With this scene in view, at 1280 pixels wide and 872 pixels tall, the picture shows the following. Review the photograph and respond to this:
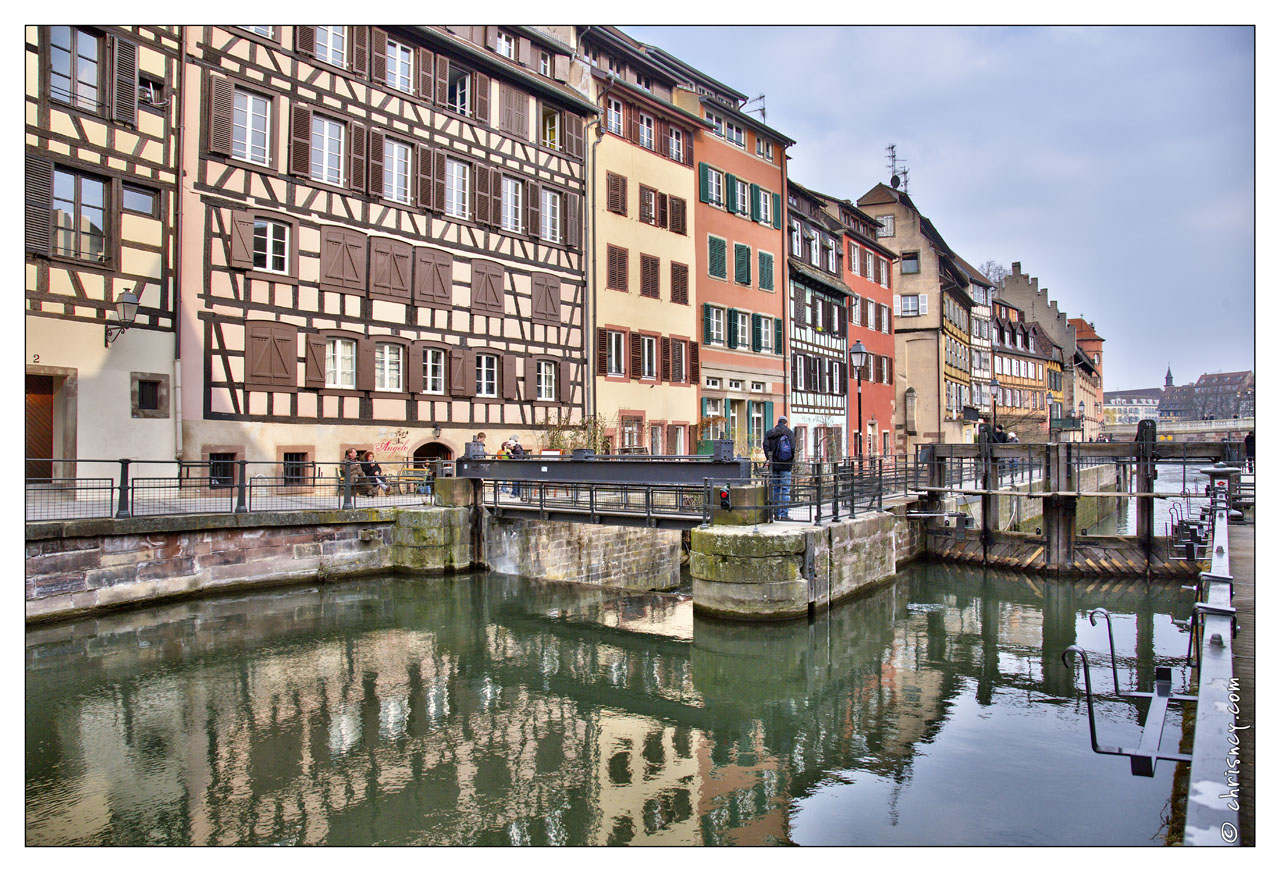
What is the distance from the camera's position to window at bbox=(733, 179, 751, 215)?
3197 cm

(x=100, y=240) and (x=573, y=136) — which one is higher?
(x=573, y=136)

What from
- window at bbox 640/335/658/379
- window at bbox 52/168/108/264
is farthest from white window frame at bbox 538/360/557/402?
window at bbox 52/168/108/264

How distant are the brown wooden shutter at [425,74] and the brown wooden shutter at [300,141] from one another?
11.0 feet

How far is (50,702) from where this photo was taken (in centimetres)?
919

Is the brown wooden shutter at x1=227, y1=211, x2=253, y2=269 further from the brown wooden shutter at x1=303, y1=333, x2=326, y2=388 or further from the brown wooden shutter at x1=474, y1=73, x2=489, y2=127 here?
the brown wooden shutter at x1=474, y1=73, x2=489, y2=127

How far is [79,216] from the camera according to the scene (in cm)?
1562

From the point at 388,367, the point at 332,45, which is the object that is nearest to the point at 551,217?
the point at 388,367

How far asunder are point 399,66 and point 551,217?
5.84 meters

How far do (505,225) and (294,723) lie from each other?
17436mm

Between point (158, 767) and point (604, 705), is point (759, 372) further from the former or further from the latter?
point (158, 767)

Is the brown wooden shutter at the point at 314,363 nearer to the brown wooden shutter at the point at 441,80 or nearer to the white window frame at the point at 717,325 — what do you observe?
the brown wooden shutter at the point at 441,80

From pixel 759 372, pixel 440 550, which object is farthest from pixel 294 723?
pixel 759 372

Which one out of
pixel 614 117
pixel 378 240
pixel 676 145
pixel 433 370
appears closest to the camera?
pixel 378 240

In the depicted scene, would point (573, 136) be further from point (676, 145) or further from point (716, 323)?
point (716, 323)
